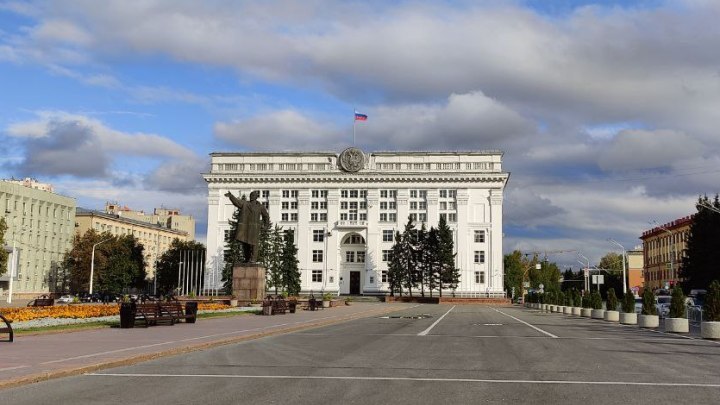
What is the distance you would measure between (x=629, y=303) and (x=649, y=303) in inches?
122

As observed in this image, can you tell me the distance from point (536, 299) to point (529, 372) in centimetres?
6799

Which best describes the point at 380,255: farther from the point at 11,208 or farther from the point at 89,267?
the point at 11,208

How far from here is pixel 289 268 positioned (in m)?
102

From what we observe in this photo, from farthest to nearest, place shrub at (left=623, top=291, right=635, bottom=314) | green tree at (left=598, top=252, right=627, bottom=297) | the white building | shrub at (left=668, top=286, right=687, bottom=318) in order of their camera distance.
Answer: green tree at (left=598, top=252, right=627, bottom=297), the white building, shrub at (left=623, top=291, right=635, bottom=314), shrub at (left=668, top=286, right=687, bottom=318)

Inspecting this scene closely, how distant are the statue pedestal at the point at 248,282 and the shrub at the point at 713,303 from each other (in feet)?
81.0

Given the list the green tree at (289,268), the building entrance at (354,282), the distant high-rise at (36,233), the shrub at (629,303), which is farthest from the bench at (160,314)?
the building entrance at (354,282)

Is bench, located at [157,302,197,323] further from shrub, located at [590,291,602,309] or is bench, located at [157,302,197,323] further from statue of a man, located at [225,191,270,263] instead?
shrub, located at [590,291,602,309]

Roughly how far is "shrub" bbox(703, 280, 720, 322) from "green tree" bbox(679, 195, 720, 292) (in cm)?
5158

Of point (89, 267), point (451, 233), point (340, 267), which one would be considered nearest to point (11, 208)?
point (89, 267)

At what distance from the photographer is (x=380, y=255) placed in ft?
376

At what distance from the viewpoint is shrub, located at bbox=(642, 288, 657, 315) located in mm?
32625

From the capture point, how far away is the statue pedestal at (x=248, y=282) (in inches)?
1630

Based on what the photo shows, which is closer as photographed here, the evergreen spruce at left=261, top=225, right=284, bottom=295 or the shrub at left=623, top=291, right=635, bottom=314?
the shrub at left=623, top=291, right=635, bottom=314

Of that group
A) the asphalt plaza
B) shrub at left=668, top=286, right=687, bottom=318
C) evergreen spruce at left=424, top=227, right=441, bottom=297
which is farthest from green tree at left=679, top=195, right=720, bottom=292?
the asphalt plaza
